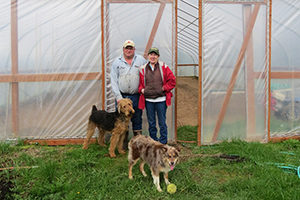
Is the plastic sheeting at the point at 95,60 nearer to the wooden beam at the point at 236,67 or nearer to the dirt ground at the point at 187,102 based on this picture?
the wooden beam at the point at 236,67

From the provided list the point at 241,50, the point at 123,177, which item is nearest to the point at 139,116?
the point at 123,177

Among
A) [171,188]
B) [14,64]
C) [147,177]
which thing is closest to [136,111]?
[147,177]

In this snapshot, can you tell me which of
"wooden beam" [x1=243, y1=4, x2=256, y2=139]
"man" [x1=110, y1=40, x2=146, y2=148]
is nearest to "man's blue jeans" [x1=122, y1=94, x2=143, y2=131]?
"man" [x1=110, y1=40, x2=146, y2=148]

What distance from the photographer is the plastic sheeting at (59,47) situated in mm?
5219

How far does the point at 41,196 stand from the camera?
3109 millimetres

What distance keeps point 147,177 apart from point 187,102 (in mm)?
6811

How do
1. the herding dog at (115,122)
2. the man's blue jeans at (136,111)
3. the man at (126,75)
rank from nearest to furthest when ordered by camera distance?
the herding dog at (115,122), the man at (126,75), the man's blue jeans at (136,111)

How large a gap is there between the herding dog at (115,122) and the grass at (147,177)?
0.28 metres

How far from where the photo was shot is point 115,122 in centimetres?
448

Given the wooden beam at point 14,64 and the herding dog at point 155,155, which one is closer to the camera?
the herding dog at point 155,155

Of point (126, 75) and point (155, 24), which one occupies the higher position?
point (155, 24)

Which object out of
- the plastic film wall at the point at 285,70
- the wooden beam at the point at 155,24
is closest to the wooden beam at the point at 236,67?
the plastic film wall at the point at 285,70

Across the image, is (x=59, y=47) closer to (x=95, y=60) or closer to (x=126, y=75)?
(x=95, y=60)

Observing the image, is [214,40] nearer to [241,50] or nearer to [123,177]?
[241,50]
